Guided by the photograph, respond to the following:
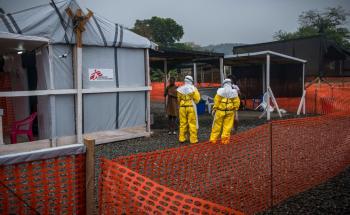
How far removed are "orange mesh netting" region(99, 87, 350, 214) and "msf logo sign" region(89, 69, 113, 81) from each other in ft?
16.4

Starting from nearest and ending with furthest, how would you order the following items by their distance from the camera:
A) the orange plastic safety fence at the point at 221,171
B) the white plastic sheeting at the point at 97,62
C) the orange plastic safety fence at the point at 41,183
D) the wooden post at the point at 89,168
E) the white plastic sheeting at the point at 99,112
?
the orange plastic safety fence at the point at 41,183 < the wooden post at the point at 89,168 < the orange plastic safety fence at the point at 221,171 < the white plastic sheeting at the point at 97,62 < the white plastic sheeting at the point at 99,112

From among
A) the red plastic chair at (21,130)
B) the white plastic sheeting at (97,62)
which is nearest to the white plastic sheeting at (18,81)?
the red plastic chair at (21,130)

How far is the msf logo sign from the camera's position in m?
8.70

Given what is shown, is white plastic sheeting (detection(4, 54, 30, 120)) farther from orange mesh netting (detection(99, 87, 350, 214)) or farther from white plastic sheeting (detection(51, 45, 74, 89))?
orange mesh netting (detection(99, 87, 350, 214))

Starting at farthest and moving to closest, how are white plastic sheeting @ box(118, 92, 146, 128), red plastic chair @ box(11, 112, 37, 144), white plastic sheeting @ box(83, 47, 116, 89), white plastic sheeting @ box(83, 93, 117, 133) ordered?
white plastic sheeting @ box(118, 92, 146, 128) → white plastic sheeting @ box(83, 93, 117, 133) → white plastic sheeting @ box(83, 47, 116, 89) → red plastic chair @ box(11, 112, 37, 144)

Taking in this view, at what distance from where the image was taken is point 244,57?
14.8 meters

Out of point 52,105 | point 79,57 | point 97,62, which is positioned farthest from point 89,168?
point 97,62

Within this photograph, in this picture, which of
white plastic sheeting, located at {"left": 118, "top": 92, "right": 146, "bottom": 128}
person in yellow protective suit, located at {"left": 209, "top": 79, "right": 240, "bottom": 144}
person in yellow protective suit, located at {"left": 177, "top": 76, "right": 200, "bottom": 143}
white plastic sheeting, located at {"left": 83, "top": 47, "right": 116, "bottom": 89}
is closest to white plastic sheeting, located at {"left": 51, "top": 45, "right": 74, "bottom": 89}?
white plastic sheeting, located at {"left": 83, "top": 47, "right": 116, "bottom": 89}

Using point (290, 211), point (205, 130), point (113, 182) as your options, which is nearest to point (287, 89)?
point (205, 130)

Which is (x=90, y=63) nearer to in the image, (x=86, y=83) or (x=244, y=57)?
(x=86, y=83)

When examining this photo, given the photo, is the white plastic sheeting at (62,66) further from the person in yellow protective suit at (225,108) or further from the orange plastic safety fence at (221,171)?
the orange plastic safety fence at (221,171)

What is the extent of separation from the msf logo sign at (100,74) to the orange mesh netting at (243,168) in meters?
5.01

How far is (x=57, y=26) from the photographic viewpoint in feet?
26.1

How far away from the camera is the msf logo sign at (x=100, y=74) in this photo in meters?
8.70
